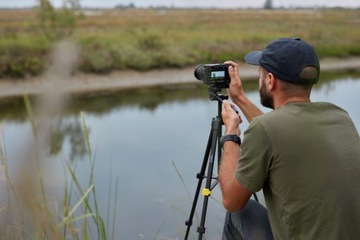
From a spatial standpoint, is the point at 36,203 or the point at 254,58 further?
the point at 254,58

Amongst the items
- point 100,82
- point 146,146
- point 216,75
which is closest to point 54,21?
point 100,82

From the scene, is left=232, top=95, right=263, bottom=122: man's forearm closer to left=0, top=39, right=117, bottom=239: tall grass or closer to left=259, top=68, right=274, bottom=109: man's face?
left=259, top=68, right=274, bottom=109: man's face

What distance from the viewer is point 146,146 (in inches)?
279

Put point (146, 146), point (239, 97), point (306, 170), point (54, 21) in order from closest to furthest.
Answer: point (306, 170), point (239, 97), point (146, 146), point (54, 21)

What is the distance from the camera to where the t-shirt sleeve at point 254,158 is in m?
1.65

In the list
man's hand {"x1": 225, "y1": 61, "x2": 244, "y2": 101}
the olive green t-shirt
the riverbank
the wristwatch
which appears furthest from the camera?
the riverbank

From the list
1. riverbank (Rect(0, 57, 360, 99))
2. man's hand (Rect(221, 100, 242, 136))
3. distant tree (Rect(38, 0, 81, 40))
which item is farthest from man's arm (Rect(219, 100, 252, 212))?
distant tree (Rect(38, 0, 81, 40))

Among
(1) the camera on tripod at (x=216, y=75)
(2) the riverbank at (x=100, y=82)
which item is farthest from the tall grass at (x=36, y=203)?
(2) the riverbank at (x=100, y=82)

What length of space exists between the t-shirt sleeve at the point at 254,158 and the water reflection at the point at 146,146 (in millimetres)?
674

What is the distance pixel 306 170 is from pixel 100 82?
1124 cm

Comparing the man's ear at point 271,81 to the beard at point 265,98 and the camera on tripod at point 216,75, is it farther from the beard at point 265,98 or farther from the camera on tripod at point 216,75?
the camera on tripod at point 216,75

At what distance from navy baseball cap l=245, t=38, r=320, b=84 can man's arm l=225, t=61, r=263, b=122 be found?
0.37 metres

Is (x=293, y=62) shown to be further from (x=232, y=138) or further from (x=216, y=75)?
(x=216, y=75)

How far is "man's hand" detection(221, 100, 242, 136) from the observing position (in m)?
1.94
